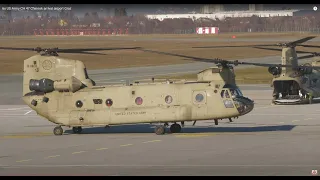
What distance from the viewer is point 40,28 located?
141250mm

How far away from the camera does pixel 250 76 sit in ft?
203

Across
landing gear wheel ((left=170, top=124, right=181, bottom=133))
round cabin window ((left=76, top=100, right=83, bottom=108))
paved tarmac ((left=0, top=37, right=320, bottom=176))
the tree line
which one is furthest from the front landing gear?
the tree line

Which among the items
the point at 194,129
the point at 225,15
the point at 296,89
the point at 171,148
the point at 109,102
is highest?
the point at 225,15

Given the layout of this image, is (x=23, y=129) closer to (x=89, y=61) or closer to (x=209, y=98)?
(x=209, y=98)

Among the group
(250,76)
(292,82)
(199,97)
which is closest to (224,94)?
(199,97)

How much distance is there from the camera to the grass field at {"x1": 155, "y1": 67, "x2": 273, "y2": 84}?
56.8m

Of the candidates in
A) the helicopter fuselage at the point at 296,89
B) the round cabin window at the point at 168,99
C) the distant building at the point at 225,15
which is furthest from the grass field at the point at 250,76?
the distant building at the point at 225,15

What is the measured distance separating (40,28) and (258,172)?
12413cm

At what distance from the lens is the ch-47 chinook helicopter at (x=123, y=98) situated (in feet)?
97.8

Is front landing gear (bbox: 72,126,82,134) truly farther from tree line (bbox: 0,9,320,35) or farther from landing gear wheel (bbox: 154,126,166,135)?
tree line (bbox: 0,9,320,35)

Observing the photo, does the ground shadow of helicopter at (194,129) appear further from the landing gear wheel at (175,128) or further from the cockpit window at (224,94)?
the cockpit window at (224,94)

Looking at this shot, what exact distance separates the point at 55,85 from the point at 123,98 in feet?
9.63

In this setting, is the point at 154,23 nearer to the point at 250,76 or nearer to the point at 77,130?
the point at 250,76
